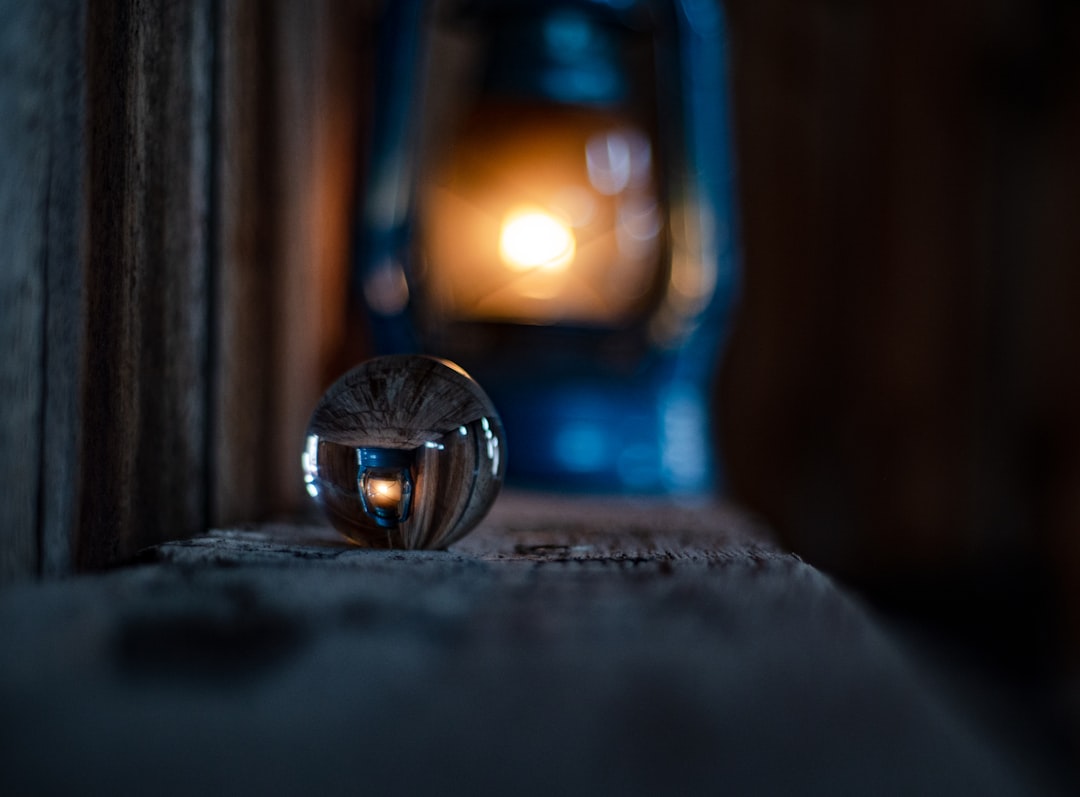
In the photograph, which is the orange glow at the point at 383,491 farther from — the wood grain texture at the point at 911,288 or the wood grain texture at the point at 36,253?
Answer: the wood grain texture at the point at 911,288

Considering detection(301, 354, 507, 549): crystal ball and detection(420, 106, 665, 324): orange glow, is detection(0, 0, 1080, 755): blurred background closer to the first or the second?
detection(420, 106, 665, 324): orange glow

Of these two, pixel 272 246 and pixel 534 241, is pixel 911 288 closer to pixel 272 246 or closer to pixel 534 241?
pixel 534 241

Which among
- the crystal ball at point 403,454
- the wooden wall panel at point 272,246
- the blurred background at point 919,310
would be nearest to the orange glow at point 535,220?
the wooden wall panel at point 272,246

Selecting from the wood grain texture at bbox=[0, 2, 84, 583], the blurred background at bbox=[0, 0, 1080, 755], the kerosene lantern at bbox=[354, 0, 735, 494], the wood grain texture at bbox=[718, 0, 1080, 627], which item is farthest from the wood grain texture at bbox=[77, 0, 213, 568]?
the wood grain texture at bbox=[718, 0, 1080, 627]

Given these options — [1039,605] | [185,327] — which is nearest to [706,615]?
[185,327]

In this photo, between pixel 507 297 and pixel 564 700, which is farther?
pixel 507 297

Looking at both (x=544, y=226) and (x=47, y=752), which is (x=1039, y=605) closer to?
(x=544, y=226)

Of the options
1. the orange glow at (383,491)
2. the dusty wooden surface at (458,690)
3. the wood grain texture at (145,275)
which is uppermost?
the wood grain texture at (145,275)
